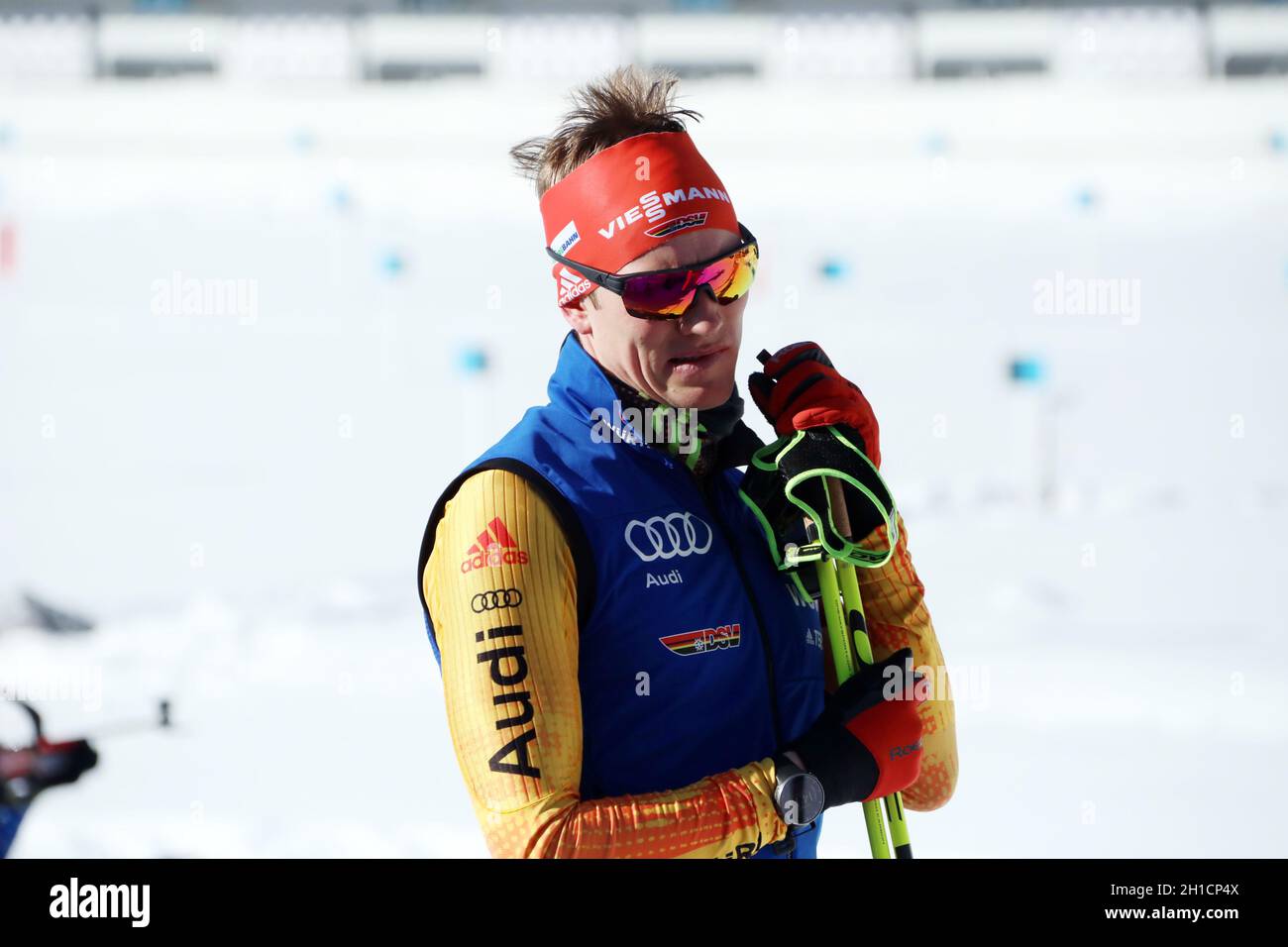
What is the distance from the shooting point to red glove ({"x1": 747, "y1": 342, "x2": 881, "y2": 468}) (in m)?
2.01

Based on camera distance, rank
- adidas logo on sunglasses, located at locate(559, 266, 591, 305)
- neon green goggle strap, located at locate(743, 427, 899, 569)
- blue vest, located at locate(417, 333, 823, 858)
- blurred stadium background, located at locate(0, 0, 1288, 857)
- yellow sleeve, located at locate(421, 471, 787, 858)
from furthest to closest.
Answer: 1. blurred stadium background, located at locate(0, 0, 1288, 857)
2. adidas logo on sunglasses, located at locate(559, 266, 591, 305)
3. neon green goggle strap, located at locate(743, 427, 899, 569)
4. blue vest, located at locate(417, 333, 823, 858)
5. yellow sleeve, located at locate(421, 471, 787, 858)

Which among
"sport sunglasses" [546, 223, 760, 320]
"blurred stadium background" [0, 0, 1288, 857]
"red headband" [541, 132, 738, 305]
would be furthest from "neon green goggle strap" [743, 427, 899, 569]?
"blurred stadium background" [0, 0, 1288, 857]

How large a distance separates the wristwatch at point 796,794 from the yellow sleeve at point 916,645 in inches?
14.8

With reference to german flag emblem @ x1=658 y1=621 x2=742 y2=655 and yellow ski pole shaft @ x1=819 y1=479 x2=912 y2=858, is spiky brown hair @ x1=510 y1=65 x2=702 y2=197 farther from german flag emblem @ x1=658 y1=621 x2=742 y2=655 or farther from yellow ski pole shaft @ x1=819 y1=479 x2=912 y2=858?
german flag emblem @ x1=658 y1=621 x2=742 y2=655

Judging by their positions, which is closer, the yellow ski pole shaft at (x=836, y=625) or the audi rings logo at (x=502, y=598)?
the audi rings logo at (x=502, y=598)

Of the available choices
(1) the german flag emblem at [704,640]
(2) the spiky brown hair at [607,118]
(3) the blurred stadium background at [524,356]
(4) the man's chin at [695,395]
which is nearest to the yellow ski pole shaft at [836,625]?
(1) the german flag emblem at [704,640]

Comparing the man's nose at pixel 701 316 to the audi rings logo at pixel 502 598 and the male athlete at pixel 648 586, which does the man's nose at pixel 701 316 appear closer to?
the male athlete at pixel 648 586

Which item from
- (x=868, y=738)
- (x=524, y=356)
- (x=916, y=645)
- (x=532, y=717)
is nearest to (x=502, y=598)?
(x=532, y=717)

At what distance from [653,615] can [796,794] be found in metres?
0.32

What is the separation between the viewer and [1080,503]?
32.2 ft

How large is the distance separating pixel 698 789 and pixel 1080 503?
28.6 ft

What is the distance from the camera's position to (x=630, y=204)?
2004mm

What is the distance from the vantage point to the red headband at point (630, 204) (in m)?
1.99

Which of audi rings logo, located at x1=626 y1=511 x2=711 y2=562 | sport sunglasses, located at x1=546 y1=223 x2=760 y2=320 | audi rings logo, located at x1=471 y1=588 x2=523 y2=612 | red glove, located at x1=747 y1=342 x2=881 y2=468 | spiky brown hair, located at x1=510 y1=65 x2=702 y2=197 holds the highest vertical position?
spiky brown hair, located at x1=510 y1=65 x2=702 y2=197
